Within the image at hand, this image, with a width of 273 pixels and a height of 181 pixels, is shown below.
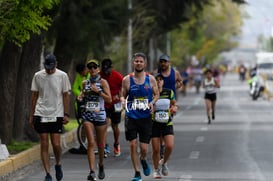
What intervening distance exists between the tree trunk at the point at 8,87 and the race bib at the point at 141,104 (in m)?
6.44

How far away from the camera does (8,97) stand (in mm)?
20359

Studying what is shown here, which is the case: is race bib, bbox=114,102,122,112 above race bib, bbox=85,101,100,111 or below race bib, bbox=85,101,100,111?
below

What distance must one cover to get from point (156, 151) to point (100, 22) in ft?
38.8

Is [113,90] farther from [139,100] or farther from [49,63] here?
[49,63]

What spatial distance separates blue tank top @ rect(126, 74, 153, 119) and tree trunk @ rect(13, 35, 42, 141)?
732 centimetres

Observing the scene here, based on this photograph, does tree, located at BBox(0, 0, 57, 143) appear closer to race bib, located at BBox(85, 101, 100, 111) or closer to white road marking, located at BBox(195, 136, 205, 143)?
race bib, located at BBox(85, 101, 100, 111)

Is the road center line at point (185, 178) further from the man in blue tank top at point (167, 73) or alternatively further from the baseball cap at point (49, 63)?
the baseball cap at point (49, 63)

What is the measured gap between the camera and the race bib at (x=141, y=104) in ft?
47.1

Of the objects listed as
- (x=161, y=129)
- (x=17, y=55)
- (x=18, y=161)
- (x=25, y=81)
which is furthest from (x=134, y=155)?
(x=25, y=81)

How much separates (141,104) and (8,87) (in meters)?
6.62

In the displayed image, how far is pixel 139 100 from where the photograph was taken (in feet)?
47.2

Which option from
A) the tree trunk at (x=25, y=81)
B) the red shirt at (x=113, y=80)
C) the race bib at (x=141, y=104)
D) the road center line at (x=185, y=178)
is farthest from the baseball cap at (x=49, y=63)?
the tree trunk at (x=25, y=81)

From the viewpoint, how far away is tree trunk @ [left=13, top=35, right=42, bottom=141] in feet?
70.2

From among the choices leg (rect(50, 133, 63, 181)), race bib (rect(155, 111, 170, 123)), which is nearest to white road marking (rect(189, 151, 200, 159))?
race bib (rect(155, 111, 170, 123))
